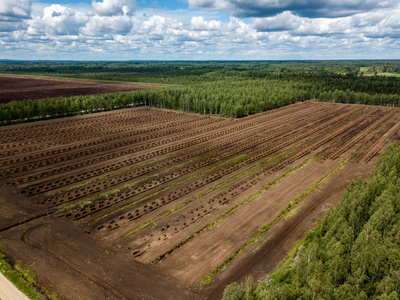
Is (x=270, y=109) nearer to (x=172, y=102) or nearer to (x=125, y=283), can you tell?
(x=172, y=102)

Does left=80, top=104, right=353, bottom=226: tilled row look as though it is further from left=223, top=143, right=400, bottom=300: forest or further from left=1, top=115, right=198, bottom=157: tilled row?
left=1, top=115, right=198, bottom=157: tilled row

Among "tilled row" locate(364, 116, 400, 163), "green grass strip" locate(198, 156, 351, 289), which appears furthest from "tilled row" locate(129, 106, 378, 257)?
"tilled row" locate(364, 116, 400, 163)

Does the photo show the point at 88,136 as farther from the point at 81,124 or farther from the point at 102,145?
the point at 81,124

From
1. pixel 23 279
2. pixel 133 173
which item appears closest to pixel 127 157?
pixel 133 173

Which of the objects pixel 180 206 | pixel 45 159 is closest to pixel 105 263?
pixel 180 206

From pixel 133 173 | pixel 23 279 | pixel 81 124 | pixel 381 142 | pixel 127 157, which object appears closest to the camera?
pixel 23 279

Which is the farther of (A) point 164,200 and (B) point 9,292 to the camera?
(A) point 164,200

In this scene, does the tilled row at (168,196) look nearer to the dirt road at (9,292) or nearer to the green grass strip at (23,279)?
the green grass strip at (23,279)
